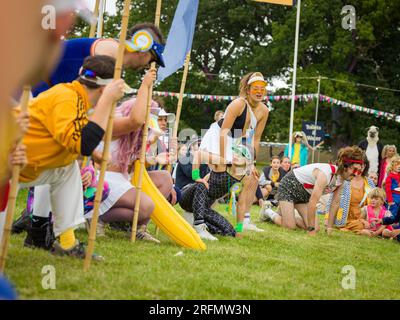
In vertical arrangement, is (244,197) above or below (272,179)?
above

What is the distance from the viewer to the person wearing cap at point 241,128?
6.62 metres

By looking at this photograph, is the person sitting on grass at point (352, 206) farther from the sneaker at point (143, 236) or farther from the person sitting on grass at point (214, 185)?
the sneaker at point (143, 236)

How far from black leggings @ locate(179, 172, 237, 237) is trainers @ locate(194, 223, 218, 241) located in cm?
5

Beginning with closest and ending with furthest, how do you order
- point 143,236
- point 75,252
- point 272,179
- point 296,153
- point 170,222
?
point 75,252 → point 170,222 → point 143,236 → point 272,179 → point 296,153

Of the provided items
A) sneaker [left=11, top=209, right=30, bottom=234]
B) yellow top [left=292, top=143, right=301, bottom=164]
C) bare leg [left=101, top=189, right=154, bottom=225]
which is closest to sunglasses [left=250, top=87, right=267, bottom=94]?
bare leg [left=101, top=189, right=154, bottom=225]

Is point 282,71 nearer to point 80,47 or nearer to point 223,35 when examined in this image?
point 223,35

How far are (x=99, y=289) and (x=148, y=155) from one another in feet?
12.2

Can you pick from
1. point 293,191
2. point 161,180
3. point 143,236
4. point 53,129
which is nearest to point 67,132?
point 53,129

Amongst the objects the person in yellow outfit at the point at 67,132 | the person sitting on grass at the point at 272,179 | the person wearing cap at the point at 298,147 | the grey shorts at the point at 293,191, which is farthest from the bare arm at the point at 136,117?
the person wearing cap at the point at 298,147

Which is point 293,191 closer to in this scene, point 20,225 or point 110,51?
point 20,225

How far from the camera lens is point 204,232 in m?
6.40

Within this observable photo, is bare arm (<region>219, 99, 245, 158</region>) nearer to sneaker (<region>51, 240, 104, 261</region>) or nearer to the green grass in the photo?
the green grass

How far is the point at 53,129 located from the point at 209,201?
3772 millimetres
